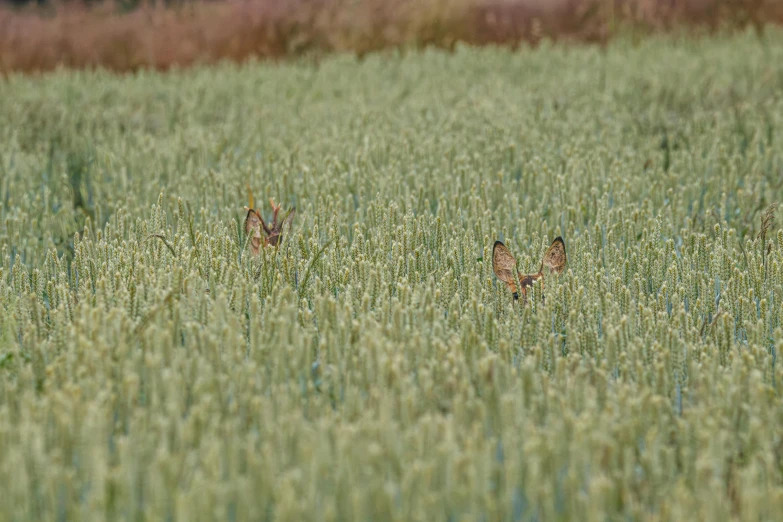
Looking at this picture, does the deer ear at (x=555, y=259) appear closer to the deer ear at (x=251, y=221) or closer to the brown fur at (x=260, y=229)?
the brown fur at (x=260, y=229)

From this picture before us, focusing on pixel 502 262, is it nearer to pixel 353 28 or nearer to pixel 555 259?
pixel 555 259

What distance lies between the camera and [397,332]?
194 centimetres

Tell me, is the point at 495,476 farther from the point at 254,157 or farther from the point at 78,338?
the point at 254,157

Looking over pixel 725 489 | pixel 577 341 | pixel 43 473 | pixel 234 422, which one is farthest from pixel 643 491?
pixel 43 473

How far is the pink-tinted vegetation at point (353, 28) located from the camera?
8688 millimetres

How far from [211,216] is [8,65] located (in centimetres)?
678

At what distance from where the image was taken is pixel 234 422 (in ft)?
5.18

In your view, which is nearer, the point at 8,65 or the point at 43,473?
the point at 43,473

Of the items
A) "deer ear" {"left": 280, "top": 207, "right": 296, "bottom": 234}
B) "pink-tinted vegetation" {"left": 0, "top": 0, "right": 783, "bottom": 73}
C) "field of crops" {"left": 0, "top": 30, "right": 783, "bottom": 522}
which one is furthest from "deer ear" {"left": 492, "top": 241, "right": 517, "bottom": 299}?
"pink-tinted vegetation" {"left": 0, "top": 0, "right": 783, "bottom": 73}

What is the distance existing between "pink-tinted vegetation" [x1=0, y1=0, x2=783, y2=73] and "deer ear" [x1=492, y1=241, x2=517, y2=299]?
6151mm

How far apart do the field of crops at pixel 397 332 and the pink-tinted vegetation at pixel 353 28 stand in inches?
174

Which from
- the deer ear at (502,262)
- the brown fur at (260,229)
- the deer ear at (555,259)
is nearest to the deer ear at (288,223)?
the brown fur at (260,229)

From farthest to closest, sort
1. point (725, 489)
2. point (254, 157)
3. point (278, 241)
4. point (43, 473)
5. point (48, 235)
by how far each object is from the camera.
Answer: point (254, 157)
point (48, 235)
point (278, 241)
point (725, 489)
point (43, 473)

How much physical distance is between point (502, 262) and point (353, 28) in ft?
22.0
